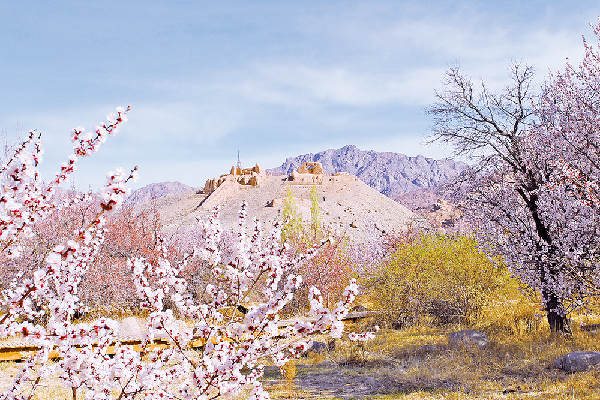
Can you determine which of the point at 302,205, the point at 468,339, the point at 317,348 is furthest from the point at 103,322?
the point at 302,205

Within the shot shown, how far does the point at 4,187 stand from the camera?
3.25 meters

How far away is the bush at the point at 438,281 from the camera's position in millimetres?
12344

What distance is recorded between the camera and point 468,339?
991cm

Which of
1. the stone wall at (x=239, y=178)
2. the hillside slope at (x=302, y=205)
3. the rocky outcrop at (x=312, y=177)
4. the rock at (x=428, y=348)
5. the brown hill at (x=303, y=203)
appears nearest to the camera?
the rock at (x=428, y=348)

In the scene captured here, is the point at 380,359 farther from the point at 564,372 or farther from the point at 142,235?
the point at 142,235

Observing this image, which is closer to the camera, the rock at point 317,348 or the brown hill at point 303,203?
the rock at point 317,348

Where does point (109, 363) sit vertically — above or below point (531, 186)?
below

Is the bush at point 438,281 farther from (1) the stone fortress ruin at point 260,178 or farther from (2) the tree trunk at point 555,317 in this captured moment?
(1) the stone fortress ruin at point 260,178

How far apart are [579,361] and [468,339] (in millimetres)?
2506

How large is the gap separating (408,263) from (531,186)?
441 cm

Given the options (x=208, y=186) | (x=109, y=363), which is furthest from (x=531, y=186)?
(x=208, y=186)

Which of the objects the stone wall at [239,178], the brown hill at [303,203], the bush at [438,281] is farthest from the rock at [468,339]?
the stone wall at [239,178]

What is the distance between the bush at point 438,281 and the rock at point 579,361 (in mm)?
4321

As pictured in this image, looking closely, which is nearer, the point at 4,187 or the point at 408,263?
the point at 4,187
